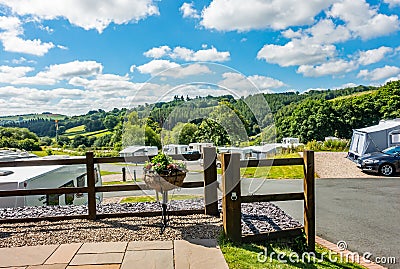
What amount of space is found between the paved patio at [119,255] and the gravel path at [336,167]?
10272mm

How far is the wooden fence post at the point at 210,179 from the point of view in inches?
180

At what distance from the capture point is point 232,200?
12.0 ft

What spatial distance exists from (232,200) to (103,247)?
4.90 feet

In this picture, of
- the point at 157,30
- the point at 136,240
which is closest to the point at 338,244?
the point at 136,240

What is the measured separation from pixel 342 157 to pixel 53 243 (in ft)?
49.9

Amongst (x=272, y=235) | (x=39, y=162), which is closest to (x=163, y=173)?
(x=272, y=235)

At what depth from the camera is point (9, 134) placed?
11.5 metres

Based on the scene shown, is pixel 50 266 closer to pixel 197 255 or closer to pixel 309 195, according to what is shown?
pixel 197 255

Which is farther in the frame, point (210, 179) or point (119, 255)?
point (210, 179)

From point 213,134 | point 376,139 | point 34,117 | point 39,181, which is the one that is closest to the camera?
point 213,134

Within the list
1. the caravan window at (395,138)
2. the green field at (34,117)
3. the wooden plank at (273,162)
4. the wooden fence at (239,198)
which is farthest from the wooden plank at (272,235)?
the caravan window at (395,138)

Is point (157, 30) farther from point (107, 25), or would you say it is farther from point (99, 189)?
point (99, 189)

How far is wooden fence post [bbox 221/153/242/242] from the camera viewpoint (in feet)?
11.9

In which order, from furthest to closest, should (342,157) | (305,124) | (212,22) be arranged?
(305,124) < (342,157) < (212,22)
